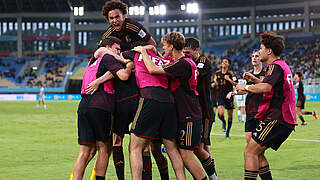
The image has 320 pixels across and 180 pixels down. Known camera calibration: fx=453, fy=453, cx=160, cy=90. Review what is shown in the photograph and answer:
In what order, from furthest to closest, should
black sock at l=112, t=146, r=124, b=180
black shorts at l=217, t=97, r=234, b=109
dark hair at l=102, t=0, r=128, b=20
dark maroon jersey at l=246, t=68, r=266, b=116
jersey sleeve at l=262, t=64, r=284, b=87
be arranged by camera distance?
black shorts at l=217, t=97, r=234, b=109 → dark maroon jersey at l=246, t=68, r=266, b=116 → dark hair at l=102, t=0, r=128, b=20 → black sock at l=112, t=146, r=124, b=180 → jersey sleeve at l=262, t=64, r=284, b=87

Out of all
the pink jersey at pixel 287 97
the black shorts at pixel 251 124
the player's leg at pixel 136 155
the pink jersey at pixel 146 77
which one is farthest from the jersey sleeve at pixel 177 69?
the black shorts at pixel 251 124

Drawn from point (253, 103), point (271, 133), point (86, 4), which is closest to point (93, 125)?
point (271, 133)

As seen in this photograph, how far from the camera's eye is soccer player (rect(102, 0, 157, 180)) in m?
6.48

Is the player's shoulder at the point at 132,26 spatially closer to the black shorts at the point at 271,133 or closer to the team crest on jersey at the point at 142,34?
the team crest on jersey at the point at 142,34

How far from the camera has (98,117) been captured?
6070mm

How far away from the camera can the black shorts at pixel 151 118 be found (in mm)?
5875

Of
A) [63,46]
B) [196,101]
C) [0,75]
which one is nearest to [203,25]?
[63,46]

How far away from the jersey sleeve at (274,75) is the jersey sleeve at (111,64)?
194 cm

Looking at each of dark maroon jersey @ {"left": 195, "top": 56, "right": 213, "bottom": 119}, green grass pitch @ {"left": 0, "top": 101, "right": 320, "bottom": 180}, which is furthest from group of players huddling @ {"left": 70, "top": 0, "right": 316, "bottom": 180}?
green grass pitch @ {"left": 0, "top": 101, "right": 320, "bottom": 180}

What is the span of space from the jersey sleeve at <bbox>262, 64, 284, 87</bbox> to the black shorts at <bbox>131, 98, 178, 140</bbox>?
4.30ft

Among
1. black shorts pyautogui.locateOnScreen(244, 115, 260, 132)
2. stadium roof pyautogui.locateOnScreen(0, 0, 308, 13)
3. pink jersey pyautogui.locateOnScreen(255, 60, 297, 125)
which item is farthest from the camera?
stadium roof pyautogui.locateOnScreen(0, 0, 308, 13)

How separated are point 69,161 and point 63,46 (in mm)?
64637

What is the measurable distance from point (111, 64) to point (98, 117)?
736 millimetres

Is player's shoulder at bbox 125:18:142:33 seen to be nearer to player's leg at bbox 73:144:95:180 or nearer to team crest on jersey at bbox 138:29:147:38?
team crest on jersey at bbox 138:29:147:38
